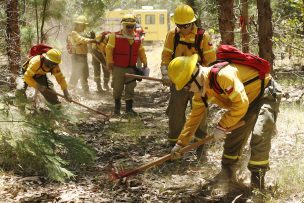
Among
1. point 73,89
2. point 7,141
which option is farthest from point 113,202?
point 73,89

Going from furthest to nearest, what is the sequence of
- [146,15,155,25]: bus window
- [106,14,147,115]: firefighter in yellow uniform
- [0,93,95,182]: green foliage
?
[146,15,155,25]: bus window, [106,14,147,115]: firefighter in yellow uniform, [0,93,95,182]: green foliage

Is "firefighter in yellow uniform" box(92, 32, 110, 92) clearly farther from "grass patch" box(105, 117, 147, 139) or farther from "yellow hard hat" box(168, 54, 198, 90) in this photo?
"yellow hard hat" box(168, 54, 198, 90)

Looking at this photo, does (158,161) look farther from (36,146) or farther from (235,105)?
(36,146)

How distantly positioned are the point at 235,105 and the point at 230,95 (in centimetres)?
14

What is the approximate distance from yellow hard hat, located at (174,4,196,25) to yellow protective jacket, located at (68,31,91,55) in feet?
19.4

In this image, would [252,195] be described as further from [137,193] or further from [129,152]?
[129,152]

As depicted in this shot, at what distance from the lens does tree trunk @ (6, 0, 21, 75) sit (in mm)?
9562

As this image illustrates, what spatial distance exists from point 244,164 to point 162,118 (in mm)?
3591

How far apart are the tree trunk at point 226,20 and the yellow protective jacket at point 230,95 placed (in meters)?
4.12

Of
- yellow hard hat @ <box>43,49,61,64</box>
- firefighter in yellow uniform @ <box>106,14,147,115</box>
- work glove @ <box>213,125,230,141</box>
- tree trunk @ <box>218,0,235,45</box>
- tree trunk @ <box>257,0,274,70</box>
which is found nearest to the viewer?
work glove @ <box>213,125,230,141</box>

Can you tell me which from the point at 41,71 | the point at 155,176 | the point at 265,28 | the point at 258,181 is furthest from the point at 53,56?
the point at 258,181

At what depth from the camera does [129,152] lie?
20.7 ft

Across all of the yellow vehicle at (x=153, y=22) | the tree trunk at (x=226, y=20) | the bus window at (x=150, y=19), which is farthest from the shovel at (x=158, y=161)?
the bus window at (x=150, y=19)

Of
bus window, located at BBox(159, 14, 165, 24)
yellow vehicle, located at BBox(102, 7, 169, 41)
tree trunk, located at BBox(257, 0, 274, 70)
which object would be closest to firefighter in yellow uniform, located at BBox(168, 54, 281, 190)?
tree trunk, located at BBox(257, 0, 274, 70)
